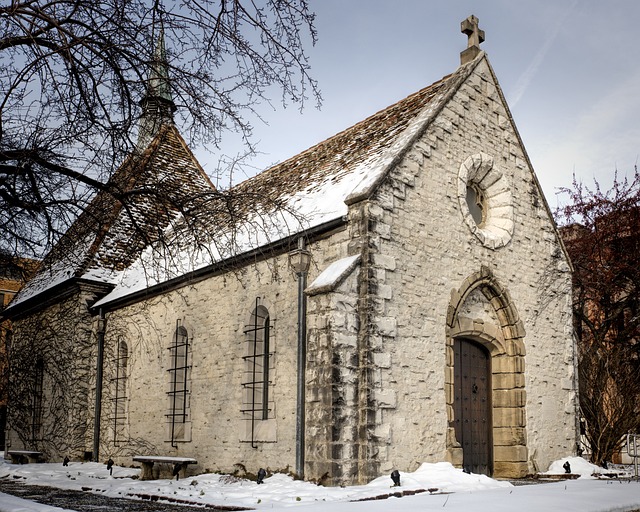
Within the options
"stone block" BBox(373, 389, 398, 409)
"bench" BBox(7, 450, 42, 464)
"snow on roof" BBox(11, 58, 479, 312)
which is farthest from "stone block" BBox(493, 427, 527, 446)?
"bench" BBox(7, 450, 42, 464)

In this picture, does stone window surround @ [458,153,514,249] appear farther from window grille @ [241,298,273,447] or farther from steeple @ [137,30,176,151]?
steeple @ [137,30,176,151]

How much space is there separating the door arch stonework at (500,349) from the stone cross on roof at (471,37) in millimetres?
4485

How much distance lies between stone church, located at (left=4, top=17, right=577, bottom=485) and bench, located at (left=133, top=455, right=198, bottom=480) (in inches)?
19.7

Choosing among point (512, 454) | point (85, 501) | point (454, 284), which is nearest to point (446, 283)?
point (454, 284)

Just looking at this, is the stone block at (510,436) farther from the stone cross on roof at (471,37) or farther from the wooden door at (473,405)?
the stone cross on roof at (471,37)

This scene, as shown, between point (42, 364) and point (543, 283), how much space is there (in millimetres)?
13597

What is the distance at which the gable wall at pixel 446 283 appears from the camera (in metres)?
11.3

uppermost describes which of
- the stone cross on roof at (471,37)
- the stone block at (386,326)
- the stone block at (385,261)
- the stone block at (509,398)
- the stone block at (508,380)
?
the stone cross on roof at (471,37)

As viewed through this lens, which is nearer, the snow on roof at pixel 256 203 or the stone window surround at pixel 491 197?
the snow on roof at pixel 256 203

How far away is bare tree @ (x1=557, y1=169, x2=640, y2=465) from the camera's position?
55.1 feet

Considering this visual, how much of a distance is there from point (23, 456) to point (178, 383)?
6.83 meters

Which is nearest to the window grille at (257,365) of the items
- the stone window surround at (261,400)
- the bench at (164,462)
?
the stone window surround at (261,400)

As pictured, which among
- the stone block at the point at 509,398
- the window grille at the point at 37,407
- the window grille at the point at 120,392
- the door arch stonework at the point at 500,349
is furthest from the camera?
the window grille at the point at 37,407

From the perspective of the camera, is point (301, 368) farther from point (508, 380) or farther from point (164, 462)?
point (508, 380)
